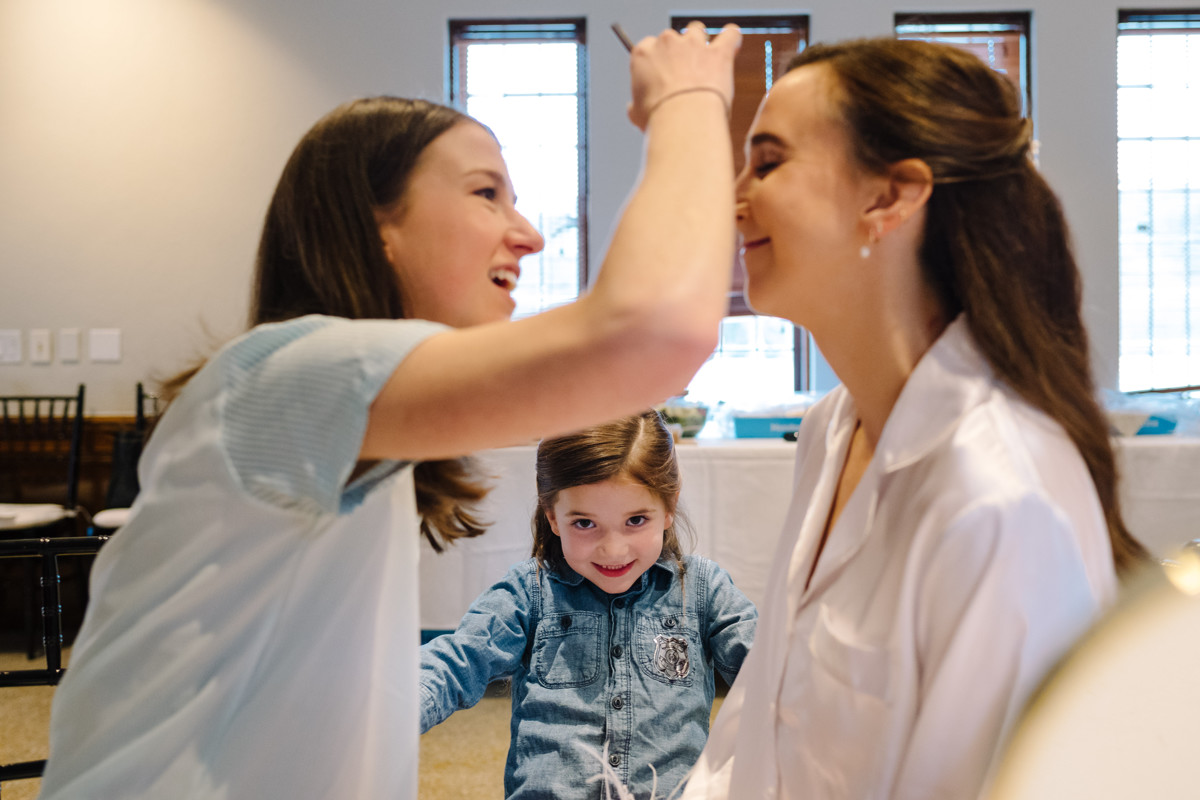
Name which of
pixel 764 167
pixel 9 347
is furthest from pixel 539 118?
pixel 764 167

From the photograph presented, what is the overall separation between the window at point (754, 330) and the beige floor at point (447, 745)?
6.67 ft

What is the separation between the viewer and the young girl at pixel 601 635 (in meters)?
1.33

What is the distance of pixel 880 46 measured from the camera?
3.01ft

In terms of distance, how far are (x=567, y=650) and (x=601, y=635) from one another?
0.20 feet

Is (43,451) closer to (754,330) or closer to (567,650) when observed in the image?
(754,330)

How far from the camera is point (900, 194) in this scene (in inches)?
34.4

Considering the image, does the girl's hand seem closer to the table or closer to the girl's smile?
the girl's smile

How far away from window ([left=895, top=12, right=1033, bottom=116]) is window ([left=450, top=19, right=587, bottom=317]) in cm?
177

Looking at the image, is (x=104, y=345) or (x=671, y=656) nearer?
(x=671, y=656)

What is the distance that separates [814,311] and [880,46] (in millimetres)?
291

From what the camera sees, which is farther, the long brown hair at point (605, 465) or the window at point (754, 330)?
the window at point (754, 330)

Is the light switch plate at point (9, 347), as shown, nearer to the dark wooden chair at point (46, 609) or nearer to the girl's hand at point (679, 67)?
the dark wooden chair at point (46, 609)

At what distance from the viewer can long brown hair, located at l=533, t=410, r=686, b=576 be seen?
1.50m

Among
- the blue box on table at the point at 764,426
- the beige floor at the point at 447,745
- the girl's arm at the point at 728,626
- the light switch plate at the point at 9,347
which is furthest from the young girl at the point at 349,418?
the light switch plate at the point at 9,347
